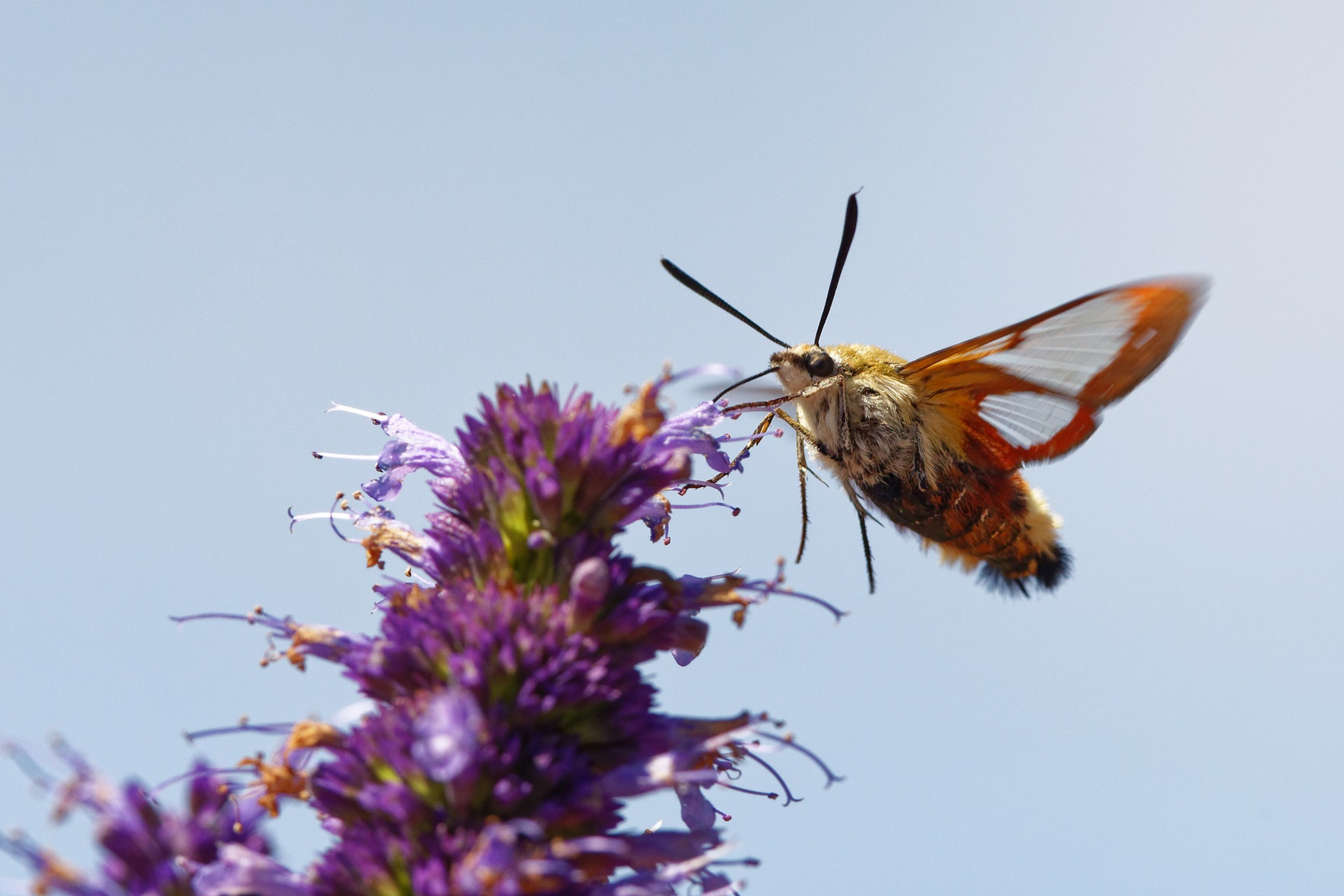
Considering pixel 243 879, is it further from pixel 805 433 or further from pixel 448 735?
pixel 805 433

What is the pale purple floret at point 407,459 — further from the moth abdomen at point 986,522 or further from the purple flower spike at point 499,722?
the moth abdomen at point 986,522

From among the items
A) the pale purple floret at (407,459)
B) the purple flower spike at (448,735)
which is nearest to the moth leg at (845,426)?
the pale purple floret at (407,459)

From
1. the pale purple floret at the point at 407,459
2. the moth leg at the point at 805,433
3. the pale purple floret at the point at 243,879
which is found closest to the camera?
the pale purple floret at the point at 243,879

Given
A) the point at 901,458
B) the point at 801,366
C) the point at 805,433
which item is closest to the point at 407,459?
the point at 801,366

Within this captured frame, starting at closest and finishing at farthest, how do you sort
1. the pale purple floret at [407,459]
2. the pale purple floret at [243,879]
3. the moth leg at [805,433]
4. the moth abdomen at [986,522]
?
the pale purple floret at [243,879]
the pale purple floret at [407,459]
the moth leg at [805,433]
the moth abdomen at [986,522]

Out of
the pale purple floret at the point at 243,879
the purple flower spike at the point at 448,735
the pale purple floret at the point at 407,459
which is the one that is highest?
the pale purple floret at the point at 407,459

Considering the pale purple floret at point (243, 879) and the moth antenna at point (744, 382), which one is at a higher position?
the moth antenna at point (744, 382)

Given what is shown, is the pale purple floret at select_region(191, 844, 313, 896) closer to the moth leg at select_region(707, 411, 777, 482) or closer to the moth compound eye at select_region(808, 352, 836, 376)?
the moth leg at select_region(707, 411, 777, 482)
